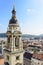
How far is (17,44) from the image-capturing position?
26.6 meters

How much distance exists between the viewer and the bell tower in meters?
25.7

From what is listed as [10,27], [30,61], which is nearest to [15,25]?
[10,27]

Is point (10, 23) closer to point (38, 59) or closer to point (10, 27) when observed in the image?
point (10, 27)

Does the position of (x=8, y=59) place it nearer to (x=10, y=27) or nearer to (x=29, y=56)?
Answer: (x=10, y=27)

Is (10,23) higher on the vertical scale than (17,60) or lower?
higher

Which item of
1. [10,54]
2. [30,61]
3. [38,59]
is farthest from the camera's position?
[30,61]

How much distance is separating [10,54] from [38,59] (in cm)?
2343

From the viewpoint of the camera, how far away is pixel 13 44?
26.0 m

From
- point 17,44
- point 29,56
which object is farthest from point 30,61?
point 17,44

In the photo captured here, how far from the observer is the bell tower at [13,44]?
2567 cm

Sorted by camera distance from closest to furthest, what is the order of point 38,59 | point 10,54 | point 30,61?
point 10,54
point 38,59
point 30,61

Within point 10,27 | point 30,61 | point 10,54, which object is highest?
point 10,27

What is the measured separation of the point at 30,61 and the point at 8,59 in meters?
26.4

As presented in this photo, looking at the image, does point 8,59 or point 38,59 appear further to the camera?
point 38,59
